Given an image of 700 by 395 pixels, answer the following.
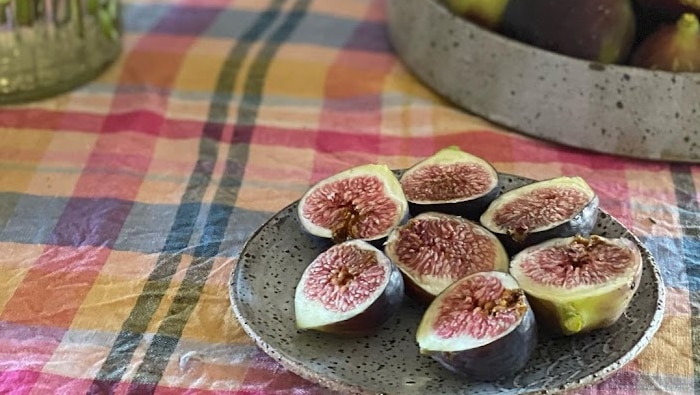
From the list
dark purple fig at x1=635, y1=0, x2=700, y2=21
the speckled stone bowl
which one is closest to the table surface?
the speckled stone bowl

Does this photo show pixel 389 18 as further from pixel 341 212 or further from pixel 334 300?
pixel 334 300

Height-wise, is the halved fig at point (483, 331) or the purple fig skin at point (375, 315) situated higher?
the halved fig at point (483, 331)

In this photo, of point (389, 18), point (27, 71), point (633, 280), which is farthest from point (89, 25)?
point (633, 280)

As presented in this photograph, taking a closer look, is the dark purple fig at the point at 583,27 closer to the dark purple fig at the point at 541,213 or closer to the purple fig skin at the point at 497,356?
the dark purple fig at the point at 541,213

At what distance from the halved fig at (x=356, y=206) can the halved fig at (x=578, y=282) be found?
0.12 meters

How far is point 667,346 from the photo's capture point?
798 millimetres

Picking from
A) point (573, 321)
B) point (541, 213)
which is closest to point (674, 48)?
point (541, 213)

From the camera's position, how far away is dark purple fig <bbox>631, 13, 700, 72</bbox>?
103 centimetres

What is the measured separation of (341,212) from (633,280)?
0.26 meters

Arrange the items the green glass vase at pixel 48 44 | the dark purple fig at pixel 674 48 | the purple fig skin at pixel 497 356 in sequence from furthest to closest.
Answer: the green glass vase at pixel 48 44
the dark purple fig at pixel 674 48
the purple fig skin at pixel 497 356

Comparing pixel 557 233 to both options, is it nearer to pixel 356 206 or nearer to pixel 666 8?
pixel 356 206

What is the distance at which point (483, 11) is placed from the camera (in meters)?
1.14

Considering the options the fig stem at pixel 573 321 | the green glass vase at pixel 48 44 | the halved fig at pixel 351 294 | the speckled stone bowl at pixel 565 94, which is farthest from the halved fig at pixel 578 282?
the green glass vase at pixel 48 44

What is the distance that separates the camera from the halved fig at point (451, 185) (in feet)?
2.76
